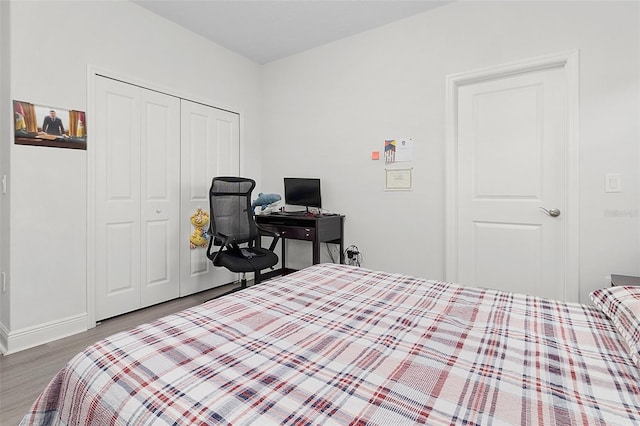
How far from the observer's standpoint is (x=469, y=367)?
862 millimetres

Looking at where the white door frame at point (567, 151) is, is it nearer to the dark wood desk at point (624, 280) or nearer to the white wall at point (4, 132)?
the dark wood desk at point (624, 280)

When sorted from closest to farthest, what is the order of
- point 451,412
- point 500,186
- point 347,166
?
point 451,412 → point 500,186 → point 347,166

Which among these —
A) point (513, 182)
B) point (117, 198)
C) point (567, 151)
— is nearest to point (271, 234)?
point (117, 198)

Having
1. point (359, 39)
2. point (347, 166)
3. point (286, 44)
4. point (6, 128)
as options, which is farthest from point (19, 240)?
point (359, 39)

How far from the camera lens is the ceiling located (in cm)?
285

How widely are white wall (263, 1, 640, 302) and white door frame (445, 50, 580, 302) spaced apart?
2.0 inches

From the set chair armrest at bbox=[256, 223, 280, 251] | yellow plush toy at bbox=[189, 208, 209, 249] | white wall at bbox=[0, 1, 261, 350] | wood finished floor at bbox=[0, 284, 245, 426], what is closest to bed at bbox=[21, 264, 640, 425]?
wood finished floor at bbox=[0, 284, 245, 426]

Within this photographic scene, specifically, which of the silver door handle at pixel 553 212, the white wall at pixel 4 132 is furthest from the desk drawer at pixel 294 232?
the white wall at pixel 4 132

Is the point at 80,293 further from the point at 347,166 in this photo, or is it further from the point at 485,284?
the point at 485,284

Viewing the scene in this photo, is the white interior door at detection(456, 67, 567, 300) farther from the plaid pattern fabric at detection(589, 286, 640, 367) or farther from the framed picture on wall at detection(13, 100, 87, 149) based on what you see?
the framed picture on wall at detection(13, 100, 87, 149)

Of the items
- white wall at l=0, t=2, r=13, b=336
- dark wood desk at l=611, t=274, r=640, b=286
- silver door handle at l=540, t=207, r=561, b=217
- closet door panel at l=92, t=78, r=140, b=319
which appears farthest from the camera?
closet door panel at l=92, t=78, r=140, b=319

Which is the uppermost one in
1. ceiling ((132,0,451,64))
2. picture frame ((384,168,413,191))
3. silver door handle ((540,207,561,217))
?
ceiling ((132,0,451,64))

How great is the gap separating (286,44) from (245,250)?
2.31 m

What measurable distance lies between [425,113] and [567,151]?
114 cm
